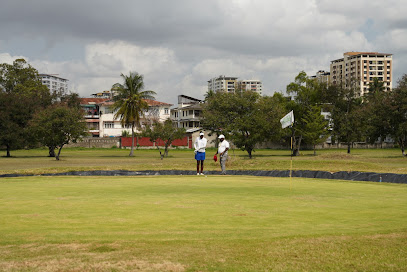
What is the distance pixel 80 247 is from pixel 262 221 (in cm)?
413

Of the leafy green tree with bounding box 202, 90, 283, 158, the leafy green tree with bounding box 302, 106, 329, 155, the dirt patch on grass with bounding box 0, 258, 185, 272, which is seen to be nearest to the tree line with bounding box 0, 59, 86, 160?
the leafy green tree with bounding box 202, 90, 283, 158

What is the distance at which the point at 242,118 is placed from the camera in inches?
2613

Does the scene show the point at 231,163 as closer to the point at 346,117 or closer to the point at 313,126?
the point at 313,126

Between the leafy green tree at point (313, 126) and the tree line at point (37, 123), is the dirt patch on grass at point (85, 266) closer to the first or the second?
the tree line at point (37, 123)

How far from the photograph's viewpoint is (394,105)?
214 feet

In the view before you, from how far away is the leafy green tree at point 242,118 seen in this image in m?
65.3

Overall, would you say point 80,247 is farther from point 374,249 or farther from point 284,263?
point 374,249

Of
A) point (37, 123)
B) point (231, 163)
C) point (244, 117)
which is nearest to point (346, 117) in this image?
point (244, 117)

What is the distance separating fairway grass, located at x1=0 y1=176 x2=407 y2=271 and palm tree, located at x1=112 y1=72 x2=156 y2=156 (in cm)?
6752

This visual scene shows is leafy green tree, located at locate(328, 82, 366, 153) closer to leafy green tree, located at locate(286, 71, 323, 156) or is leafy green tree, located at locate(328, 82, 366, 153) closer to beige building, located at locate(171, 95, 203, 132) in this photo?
leafy green tree, located at locate(286, 71, 323, 156)

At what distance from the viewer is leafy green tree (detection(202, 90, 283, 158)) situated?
6531 centimetres

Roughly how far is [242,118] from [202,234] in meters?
58.0

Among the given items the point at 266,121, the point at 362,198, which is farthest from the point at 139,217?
the point at 266,121

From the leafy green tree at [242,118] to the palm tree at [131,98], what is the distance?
17.4 m
